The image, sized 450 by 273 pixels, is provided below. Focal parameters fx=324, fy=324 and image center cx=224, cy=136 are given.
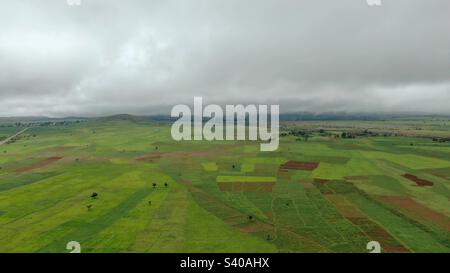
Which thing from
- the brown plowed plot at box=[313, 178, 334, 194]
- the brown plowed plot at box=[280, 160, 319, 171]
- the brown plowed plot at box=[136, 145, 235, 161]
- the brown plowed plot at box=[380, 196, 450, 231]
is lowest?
the brown plowed plot at box=[380, 196, 450, 231]

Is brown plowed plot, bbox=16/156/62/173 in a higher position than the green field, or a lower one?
higher

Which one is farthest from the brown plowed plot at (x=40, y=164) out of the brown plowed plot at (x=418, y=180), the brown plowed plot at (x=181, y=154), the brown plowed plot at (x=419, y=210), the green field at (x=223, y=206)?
the brown plowed plot at (x=418, y=180)

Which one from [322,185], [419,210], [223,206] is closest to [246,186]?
[223,206]

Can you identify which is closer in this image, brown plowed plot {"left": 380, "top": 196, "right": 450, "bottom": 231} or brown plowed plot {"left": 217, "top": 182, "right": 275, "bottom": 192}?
brown plowed plot {"left": 380, "top": 196, "right": 450, "bottom": 231}

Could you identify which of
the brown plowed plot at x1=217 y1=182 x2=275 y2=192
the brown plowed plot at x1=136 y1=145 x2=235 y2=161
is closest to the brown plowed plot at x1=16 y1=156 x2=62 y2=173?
the brown plowed plot at x1=136 y1=145 x2=235 y2=161

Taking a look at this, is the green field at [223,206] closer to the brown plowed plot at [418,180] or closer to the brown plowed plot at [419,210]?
the brown plowed plot at [419,210]

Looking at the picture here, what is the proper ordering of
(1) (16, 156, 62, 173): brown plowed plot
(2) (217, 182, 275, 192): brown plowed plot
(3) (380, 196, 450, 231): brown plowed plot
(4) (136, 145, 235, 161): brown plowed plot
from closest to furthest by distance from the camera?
(3) (380, 196, 450, 231): brown plowed plot
(2) (217, 182, 275, 192): brown plowed plot
(1) (16, 156, 62, 173): brown plowed plot
(4) (136, 145, 235, 161): brown plowed plot

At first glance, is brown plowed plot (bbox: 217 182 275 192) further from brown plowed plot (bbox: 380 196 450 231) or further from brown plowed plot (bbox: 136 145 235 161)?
brown plowed plot (bbox: 136 145 235 161)
